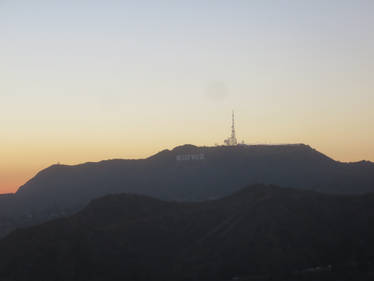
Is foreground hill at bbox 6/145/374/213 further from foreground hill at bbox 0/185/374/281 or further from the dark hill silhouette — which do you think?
foreground hill at bbox 0/185/374/281

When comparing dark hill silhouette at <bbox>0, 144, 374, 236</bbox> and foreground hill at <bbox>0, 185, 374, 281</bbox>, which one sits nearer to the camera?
foreground hill at <bbox>0, 185, 374, 281</bbox>

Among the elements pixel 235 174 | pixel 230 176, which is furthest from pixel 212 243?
pixel 230 176

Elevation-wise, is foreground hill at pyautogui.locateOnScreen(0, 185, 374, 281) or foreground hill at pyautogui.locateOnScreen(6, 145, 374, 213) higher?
foreground hill at pyautogui.locateOnScreen(6, 145, 374, 213)

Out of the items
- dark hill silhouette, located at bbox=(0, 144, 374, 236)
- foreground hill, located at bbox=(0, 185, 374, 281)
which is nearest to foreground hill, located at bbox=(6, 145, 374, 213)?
dark hill silhouette, located at bbox=(0, 144, 374, 236)

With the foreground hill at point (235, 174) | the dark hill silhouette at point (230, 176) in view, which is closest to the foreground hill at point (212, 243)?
the dark hill silhouette at point (230, 176)

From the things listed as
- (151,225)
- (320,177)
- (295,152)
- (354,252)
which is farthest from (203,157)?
(354,252)

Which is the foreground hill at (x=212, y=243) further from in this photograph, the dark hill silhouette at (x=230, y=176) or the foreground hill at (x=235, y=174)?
the foreground hill at (x=235, y=174)

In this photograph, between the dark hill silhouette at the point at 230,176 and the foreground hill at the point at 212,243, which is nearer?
the foreground hill at the point at 212,243

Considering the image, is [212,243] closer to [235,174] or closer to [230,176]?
[235,174]
